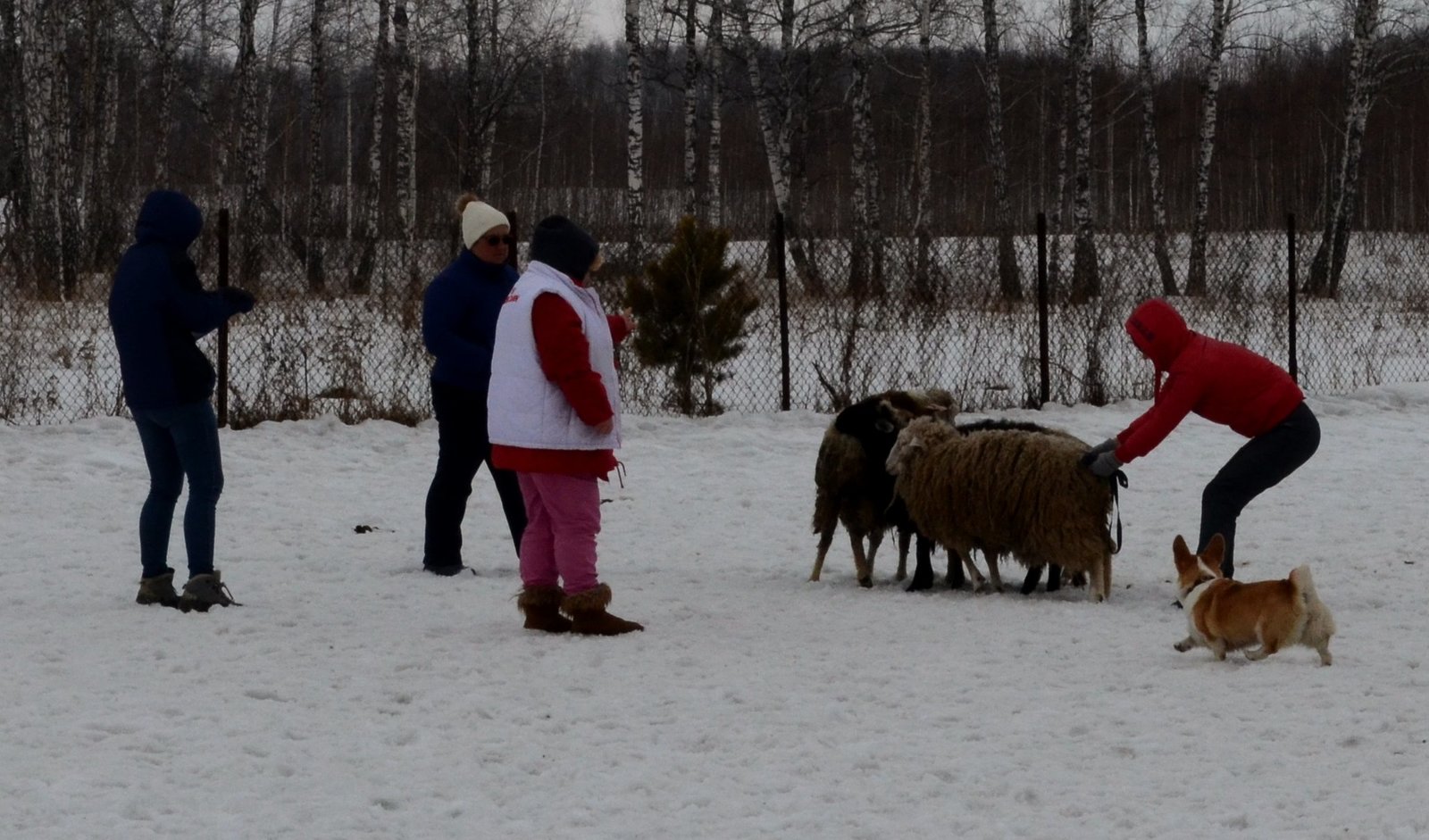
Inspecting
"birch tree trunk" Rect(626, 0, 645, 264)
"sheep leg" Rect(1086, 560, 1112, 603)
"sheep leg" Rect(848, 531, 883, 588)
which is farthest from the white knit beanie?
"birch tree trunk" Rect(626, 0, 645, 264)

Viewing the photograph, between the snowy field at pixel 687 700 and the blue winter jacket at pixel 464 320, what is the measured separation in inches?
41.6

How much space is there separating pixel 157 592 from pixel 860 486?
3.38 m

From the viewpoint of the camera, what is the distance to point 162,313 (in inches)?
254

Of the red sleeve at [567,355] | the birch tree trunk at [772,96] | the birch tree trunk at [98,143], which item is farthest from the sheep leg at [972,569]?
the birch tree trunk at [772,96]

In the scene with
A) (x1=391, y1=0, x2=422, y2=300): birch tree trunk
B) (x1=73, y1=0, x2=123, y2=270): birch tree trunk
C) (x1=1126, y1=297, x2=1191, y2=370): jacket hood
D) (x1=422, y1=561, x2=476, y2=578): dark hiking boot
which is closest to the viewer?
(x1=1126, y1=297, x2=1191, y2=370): jacket hood

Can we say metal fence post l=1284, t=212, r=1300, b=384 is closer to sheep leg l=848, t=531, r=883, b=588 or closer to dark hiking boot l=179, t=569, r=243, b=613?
sheep leg l=848, t=531, r=883, b=588

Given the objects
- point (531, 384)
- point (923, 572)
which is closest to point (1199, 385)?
point (923, 572)

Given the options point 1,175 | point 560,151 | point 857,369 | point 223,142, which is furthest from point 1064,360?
point 560,151

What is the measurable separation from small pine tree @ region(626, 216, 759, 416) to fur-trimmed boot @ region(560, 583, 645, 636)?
678 cm

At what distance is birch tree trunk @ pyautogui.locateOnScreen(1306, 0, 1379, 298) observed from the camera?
2258cm

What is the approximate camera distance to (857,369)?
14305 mm

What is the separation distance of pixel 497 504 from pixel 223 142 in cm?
1819

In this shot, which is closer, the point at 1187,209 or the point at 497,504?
the point at 497,504

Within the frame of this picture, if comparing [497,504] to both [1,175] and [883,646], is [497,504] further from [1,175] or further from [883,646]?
[1,175]
